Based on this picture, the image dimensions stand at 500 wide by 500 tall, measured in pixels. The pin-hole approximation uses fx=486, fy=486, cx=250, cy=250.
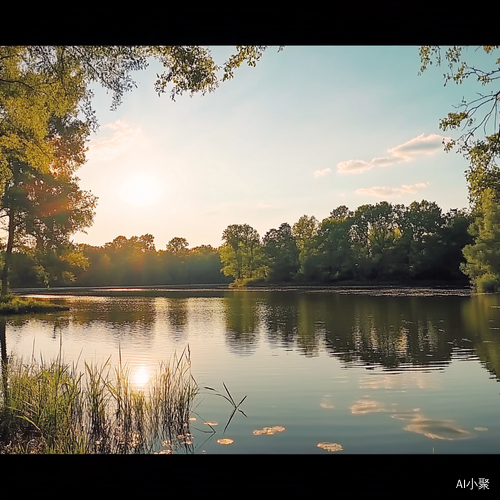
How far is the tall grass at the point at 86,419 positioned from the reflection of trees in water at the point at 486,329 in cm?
486

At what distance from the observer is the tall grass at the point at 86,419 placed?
12.4 ft

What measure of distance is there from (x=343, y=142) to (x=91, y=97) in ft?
192

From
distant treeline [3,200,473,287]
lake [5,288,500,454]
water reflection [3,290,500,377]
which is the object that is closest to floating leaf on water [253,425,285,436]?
lake [5,288,500,454]

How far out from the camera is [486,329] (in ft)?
38.0

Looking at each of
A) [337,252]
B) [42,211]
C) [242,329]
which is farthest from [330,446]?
[337,252]

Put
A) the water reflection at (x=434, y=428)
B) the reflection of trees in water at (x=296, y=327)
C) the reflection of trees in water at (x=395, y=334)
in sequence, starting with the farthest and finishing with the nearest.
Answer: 1. the reflection of trees in water at (x=296, y=327)
2. the reflection of trees in water at (x=395, y=334)
3. the water reflection at (x=434, y=428)

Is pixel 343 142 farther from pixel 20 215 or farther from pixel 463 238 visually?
pixel 20 215

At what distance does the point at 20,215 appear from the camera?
1784 cm

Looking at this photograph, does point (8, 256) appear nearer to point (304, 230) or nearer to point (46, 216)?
point (46, 216)

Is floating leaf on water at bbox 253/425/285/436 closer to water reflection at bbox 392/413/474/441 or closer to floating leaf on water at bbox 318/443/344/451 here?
floating leaf on water at bbox 318/443/344/451

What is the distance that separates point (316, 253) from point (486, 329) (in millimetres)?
31541

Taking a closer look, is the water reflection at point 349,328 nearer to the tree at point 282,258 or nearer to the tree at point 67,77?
the tree at point 67,77

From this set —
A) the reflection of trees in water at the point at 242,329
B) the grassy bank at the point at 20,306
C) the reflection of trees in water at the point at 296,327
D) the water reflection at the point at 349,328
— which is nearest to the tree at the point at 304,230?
the water reflection at the point at 349,328
